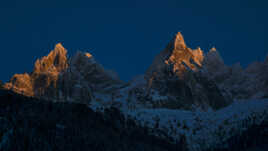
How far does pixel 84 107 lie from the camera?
15688 cm

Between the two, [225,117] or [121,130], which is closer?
[121,130]

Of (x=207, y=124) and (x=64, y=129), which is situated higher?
(x=207, y=124)

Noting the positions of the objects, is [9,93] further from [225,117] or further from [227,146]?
[225,117]

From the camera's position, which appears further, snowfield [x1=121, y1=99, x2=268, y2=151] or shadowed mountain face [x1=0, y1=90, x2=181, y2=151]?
snowfield [x1=121, y1=99, x2=268, y2=151]

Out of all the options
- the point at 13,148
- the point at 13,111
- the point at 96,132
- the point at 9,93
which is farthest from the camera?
the point at 96,132

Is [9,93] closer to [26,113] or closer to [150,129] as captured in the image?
[26,113]

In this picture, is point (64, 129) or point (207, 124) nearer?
point (64, 129)

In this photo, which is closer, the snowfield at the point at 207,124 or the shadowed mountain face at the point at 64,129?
the shadowed mountain face at the point at 64,129

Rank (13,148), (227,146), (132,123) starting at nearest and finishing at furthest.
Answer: (13,148) < (227,146) < (132,123)

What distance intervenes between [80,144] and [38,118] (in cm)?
1370

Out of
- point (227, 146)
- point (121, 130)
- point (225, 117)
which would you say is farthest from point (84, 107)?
point (225, 117)

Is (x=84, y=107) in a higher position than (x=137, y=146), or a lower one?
higher

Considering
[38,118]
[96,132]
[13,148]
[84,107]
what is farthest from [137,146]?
[13,148]

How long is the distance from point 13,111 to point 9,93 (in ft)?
46.2
